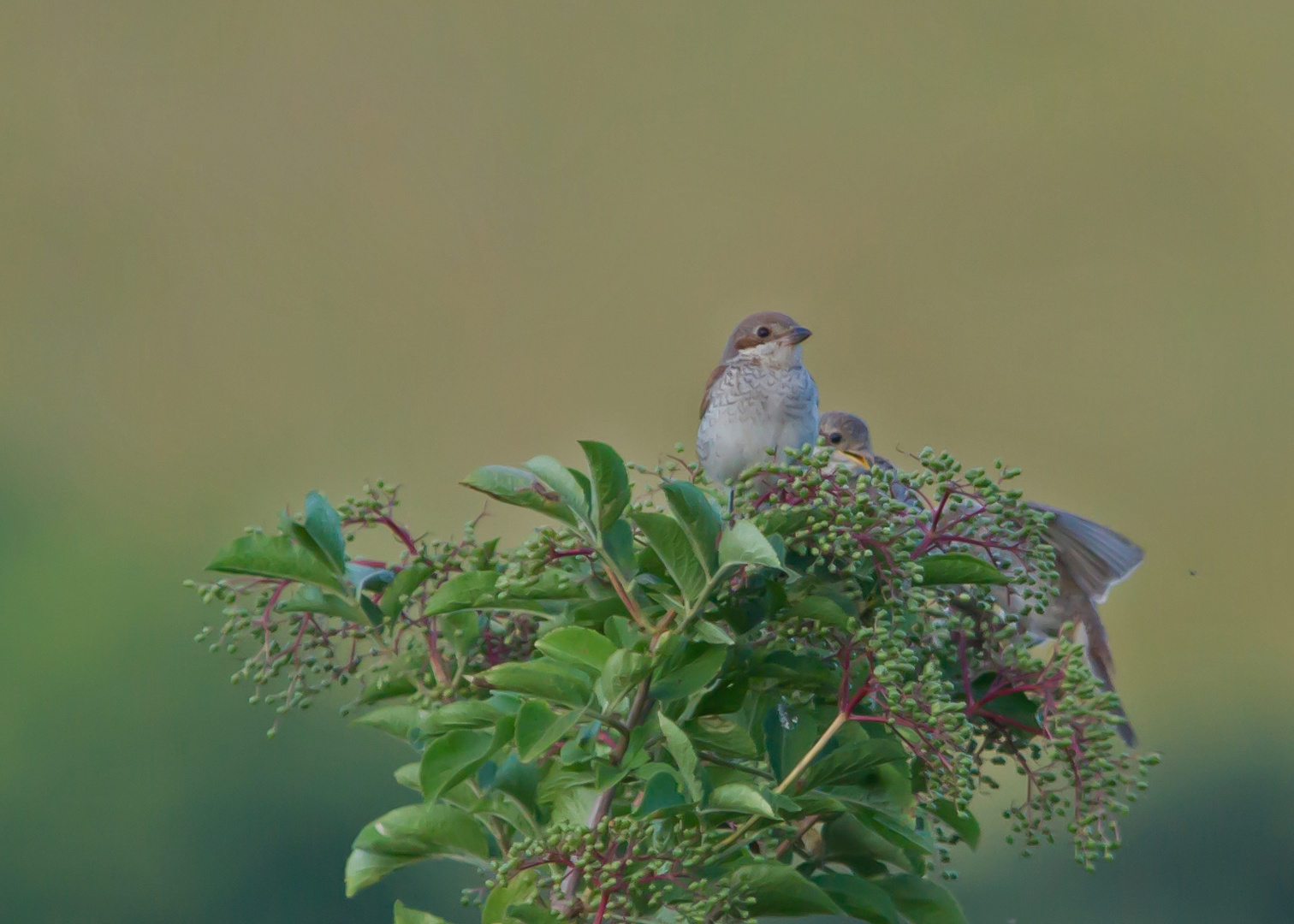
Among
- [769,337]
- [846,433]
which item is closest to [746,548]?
[769,337]

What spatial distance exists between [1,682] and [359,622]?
22.9 feet

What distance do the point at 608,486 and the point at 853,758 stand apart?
36 centimetres

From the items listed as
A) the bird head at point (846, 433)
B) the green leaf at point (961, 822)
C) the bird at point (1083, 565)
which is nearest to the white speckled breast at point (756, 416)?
the bird at point (1083, 565)

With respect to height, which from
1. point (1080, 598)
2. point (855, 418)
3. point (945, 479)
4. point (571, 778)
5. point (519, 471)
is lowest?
point (571, 778)

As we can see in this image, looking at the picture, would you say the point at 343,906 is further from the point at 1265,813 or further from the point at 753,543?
the point at 753,543

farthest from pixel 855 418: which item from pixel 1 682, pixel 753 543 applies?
pixel 1 682

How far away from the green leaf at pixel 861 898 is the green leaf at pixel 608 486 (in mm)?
463

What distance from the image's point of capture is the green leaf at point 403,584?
4.61 feet

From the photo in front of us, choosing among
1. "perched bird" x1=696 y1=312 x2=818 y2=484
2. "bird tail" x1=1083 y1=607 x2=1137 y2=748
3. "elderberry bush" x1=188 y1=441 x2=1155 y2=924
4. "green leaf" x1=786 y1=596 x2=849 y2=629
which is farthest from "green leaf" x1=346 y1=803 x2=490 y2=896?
"bird tail" x1=1083 y1=607 x2=1137 y2=748

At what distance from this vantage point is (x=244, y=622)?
141 cm

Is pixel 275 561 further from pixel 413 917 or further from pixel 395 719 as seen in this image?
pixel 413 917

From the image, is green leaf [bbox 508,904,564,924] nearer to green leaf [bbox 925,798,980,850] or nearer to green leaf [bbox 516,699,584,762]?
green leaf [bbox 516,699,584,762]

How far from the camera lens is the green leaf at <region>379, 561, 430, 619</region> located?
1.41 metres

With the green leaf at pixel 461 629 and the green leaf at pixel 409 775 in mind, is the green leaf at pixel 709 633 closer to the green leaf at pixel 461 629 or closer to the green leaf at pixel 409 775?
the green leaf at pixel 461 629
